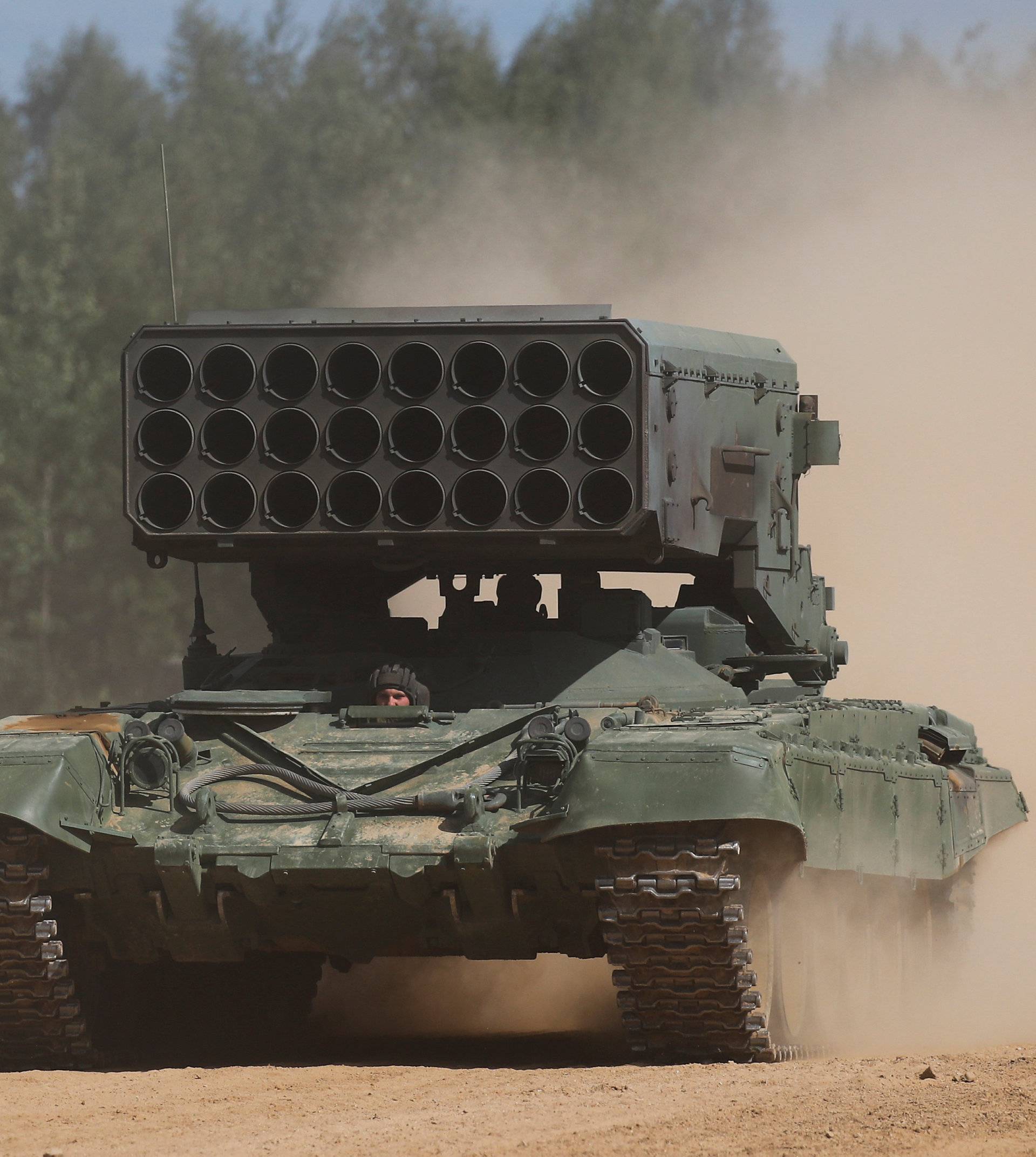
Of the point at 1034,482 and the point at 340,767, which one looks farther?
the point at 1034,482

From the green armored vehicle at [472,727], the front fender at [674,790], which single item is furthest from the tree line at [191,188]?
the front fender at [674,790]

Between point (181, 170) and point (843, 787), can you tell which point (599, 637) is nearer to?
point (843, 787)

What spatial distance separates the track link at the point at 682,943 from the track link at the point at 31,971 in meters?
2.64

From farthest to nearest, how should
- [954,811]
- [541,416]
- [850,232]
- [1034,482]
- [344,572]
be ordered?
[850,232]
[1034,482]
[954,811]
[344,572]
[541,416]

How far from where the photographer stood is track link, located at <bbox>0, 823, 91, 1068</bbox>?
1099 cm

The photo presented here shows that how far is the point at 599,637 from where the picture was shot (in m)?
13.0

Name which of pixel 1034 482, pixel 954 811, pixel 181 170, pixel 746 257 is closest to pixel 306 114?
pixel 181 170

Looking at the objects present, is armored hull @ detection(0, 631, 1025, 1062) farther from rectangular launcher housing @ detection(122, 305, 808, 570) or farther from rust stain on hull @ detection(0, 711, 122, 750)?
rectangular launcher housing @ detection(122, 305, 808, 570)

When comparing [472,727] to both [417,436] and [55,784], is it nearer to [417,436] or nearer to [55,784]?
[417,436]

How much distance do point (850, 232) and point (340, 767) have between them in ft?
80.0

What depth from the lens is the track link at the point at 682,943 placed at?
34.1 ft

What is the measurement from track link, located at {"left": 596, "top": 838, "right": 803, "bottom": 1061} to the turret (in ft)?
7.37

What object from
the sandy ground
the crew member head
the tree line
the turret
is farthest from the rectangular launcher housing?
the tree line

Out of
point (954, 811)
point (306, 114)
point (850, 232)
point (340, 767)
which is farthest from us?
point (306, 114)
